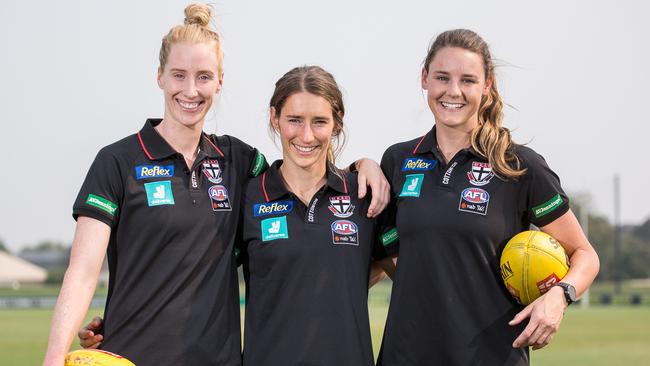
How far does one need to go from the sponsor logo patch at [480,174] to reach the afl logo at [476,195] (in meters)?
0.04

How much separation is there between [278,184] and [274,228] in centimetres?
28

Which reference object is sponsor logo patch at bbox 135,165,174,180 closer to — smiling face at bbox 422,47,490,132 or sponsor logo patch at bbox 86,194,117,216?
sponsor logo patch at bbox 86,194,117,216

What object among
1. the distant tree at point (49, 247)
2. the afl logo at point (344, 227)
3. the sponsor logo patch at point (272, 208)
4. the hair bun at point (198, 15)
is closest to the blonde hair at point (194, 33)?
the hair bun at point (198, 15)

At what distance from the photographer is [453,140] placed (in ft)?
15.5

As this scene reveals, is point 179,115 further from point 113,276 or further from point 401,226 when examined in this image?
point 401,226

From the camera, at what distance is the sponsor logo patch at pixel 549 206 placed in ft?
14.8

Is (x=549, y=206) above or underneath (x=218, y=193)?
underneath

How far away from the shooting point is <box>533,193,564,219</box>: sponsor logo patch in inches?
177

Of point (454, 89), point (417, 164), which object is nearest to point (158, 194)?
point (417, 164)

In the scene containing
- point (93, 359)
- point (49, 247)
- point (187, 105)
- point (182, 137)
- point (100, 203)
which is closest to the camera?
point (93, 359)

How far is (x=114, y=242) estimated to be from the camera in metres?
4.47

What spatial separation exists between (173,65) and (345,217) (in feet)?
3.91

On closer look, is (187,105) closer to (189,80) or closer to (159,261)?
(189,80)

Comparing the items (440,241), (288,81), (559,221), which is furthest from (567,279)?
(288,81)
